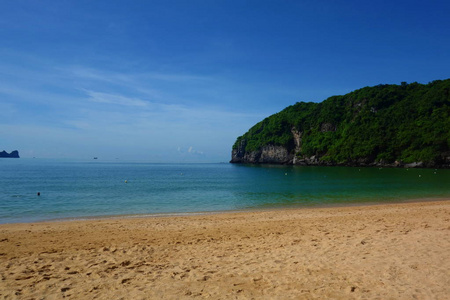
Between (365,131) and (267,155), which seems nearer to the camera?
(365,131)

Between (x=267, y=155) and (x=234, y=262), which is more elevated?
(x=267, y=155)

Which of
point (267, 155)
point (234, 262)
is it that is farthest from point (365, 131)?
point (234, 262)

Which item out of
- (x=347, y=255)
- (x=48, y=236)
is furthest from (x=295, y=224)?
(x=48, y=236)

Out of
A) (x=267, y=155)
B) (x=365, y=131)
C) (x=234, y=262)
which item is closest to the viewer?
(x=234, y=262)

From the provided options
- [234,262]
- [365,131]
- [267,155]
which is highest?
[365,131]

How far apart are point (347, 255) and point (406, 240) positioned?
308 centimetres

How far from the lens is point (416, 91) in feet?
399

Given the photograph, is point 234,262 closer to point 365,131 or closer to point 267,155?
point 365,131

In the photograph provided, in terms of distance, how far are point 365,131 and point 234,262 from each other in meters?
123

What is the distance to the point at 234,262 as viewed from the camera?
28.3 ft

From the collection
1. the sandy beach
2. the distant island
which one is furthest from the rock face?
the sandy beach

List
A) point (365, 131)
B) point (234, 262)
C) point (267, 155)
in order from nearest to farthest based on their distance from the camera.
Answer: point (234, 262) → point (365, 131) → point (267, 155)

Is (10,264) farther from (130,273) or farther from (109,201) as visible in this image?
(109,201)

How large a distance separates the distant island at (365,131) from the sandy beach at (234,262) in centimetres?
9353
